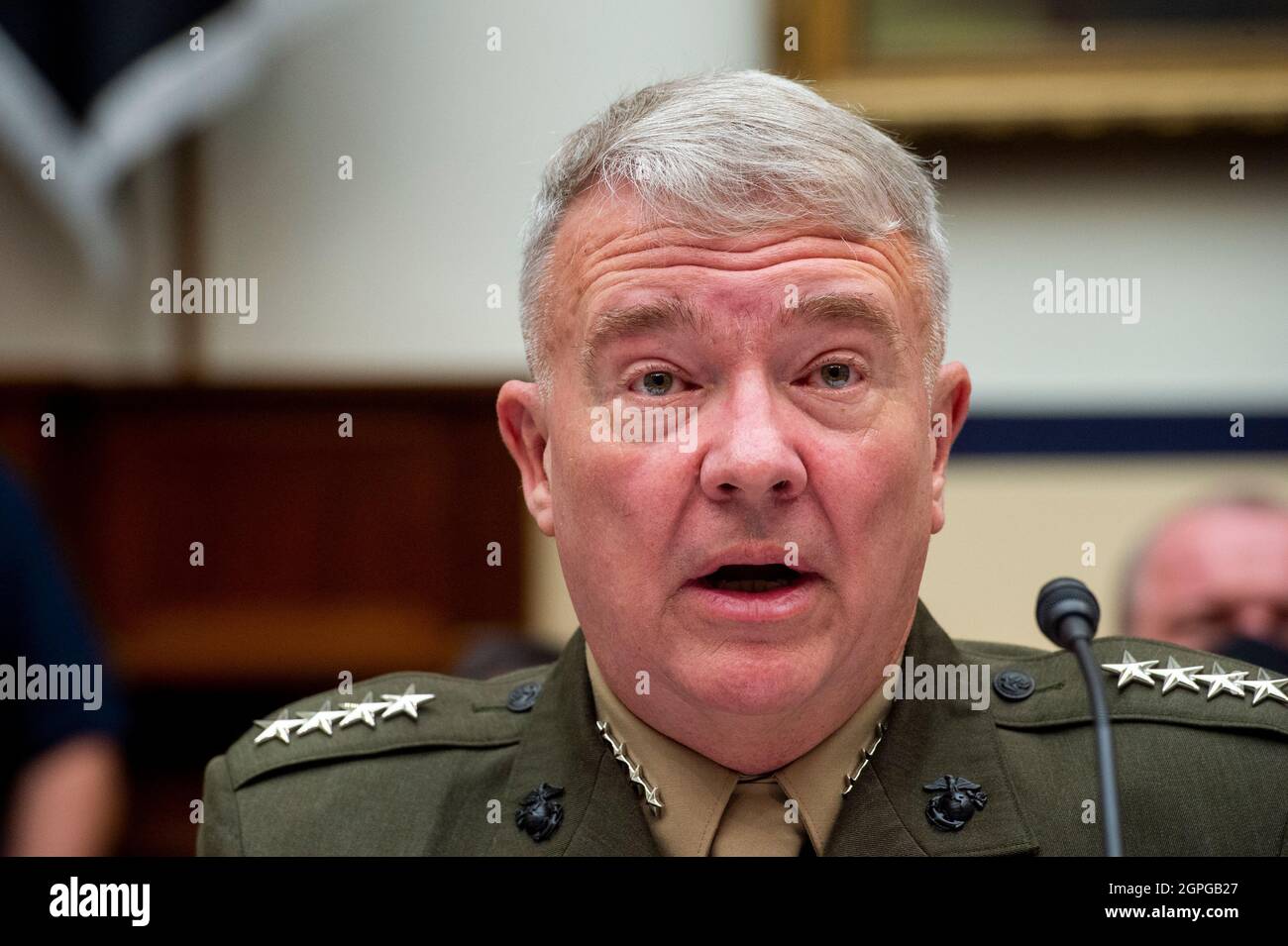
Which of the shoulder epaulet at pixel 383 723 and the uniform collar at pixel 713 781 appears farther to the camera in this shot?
the shoulder epaulet at pixel 383 723

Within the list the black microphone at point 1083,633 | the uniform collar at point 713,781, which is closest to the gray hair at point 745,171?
the black microphone at point 1083,633

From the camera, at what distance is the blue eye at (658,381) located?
139cm

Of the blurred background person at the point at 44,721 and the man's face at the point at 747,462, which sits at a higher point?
the man's face at the point at 747,462

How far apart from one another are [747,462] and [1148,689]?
0.59 meters

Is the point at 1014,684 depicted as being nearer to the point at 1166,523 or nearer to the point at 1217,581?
the point at 1217,581

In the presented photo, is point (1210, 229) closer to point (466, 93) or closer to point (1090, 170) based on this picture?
point (1090, 170)

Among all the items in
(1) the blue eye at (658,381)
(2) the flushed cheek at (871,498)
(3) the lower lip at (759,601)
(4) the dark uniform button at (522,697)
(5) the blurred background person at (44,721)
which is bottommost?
(5) the blurred background person at (44,721)

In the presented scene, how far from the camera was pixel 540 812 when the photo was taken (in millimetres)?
1553

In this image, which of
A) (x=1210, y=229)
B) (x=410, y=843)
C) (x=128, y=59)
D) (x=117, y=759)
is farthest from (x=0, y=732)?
(x=1210, y=229)

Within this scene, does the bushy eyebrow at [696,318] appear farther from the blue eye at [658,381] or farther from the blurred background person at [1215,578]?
the blurred background person at [1215,578]

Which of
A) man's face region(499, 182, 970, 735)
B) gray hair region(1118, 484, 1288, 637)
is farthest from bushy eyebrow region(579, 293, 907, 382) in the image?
gray hair region(1118, 484, 1288, 637)

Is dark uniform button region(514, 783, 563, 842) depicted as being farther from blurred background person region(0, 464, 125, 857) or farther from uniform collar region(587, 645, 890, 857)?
blurred background person region(0, 464, 125, 857)

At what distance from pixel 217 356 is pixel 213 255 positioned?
0.25 meters

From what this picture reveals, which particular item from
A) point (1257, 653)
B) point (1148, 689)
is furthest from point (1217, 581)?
point (1148, 689)
